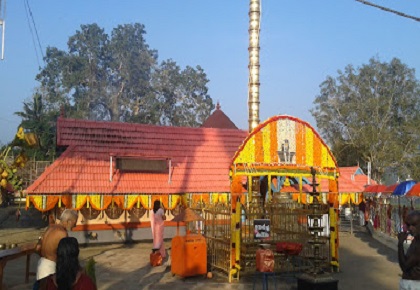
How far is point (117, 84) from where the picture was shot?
6216 cm

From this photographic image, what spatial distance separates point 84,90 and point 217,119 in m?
35.2

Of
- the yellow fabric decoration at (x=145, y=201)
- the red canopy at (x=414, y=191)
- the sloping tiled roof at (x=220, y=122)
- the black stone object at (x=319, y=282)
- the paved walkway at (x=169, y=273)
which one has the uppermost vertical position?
the sloping tiled roof at (x=220, y=122)

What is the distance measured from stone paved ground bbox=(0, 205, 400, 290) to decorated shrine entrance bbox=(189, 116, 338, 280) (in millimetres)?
615

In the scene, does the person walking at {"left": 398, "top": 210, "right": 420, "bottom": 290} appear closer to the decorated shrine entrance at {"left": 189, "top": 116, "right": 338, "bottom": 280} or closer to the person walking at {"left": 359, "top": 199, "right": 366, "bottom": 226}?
the decorated shrine entrance at {"left": 189, "top": 116, "right": 338, "bottom": 280}

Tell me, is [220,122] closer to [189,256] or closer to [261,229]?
[189,256]

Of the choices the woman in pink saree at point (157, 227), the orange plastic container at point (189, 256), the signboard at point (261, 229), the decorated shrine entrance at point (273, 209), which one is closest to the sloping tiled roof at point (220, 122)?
the decorated shrine entrance at point (273, 209)

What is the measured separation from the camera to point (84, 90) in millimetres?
60938

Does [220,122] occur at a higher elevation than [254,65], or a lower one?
lower

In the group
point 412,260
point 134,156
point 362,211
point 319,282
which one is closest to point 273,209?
point 319,282

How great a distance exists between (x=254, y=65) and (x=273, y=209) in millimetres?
9039

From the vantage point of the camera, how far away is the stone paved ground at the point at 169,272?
11.1m

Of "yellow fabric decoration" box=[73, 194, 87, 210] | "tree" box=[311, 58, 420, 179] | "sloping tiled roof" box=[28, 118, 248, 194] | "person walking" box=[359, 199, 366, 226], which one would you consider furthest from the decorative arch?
"tree" box=[311, 58, 420, 179]

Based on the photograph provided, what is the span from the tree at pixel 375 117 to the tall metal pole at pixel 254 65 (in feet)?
72.9

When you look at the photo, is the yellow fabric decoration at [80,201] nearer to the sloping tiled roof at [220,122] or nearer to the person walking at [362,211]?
the sloping tiled roof at [220,122]
